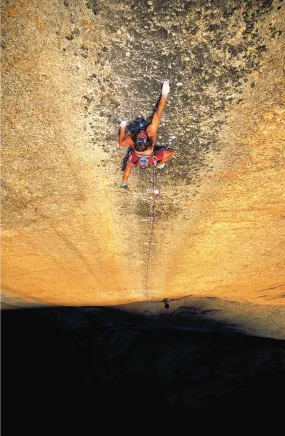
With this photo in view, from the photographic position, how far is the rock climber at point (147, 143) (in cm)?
194

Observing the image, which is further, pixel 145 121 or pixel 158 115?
pixel 145 121

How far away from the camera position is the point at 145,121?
2.10m

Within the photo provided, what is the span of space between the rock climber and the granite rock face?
0.08 meters

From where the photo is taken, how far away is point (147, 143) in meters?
2.02

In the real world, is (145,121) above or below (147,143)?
above

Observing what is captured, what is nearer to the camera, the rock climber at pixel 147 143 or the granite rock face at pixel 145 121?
the granite rock face at pixel 145 121

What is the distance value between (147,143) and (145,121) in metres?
0.21

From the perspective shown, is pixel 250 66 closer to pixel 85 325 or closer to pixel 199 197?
pixel 199 197

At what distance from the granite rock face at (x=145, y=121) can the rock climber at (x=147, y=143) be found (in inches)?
3.3

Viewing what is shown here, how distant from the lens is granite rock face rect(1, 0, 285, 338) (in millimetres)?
1655

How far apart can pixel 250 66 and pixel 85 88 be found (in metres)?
1.14

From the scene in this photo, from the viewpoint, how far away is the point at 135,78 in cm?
187

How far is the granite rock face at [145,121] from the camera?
1.66m

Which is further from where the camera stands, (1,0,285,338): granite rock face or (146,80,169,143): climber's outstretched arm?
(146,80,169,143): climber's outstretched arm
